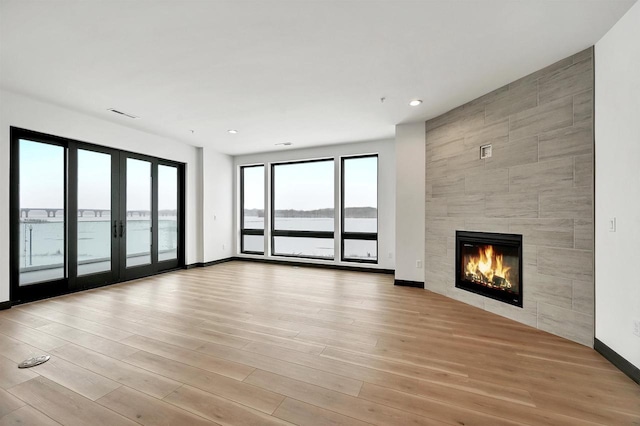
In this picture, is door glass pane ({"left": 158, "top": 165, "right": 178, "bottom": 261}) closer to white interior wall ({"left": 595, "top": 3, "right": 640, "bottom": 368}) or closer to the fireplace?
the fireplace

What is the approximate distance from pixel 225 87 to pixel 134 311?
3101 millimetres

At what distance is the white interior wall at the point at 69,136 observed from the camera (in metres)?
3.64

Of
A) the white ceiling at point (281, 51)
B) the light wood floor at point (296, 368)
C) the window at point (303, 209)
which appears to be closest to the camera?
the light wood floor at point (296, 368)

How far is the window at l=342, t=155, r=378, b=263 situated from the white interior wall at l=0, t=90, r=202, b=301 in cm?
362

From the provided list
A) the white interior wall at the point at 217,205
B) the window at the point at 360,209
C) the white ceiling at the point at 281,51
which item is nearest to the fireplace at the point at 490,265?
the white ceiling at the point at 281,51

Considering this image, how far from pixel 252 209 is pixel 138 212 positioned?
2.74 metres

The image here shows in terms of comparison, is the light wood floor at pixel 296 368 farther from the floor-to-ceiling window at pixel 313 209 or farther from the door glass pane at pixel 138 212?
the floor-to-ceiling window at pixel 313 209

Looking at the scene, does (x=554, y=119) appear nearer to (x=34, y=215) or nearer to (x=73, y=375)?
(x=73, y=375)

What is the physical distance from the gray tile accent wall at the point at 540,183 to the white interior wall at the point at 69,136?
18.2 ft

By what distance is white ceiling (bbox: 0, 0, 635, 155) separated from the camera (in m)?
2.15

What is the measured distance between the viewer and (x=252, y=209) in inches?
300

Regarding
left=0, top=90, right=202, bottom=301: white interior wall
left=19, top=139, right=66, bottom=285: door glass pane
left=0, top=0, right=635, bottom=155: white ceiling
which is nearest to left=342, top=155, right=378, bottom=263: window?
left=0, top=0, right=635, bottom=155: white ceiling

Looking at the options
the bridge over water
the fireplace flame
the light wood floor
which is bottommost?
the light wood floor

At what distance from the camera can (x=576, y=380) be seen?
210cm
